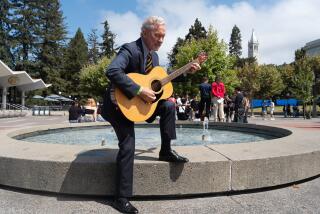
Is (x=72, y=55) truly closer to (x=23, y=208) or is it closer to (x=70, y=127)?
(x=70, y=127)

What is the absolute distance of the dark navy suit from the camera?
372 cm

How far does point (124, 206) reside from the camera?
3.66 metres

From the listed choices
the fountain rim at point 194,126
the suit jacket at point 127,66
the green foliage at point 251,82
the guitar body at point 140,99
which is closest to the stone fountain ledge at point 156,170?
the guitar body at point 140,99

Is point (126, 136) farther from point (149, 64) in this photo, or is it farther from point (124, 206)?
point (149, 64)

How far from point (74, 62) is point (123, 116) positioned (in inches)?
3073

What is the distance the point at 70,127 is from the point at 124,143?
661 cm

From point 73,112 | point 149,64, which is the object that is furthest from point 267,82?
point 149,64

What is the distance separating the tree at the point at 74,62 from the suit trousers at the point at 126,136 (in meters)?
70.3

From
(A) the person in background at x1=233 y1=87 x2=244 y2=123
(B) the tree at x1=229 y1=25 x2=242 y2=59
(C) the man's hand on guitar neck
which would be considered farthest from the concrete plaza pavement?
(B) the tree at x1=229 y1=25 x2=242 y2=59

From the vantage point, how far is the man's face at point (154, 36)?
13.0 feet

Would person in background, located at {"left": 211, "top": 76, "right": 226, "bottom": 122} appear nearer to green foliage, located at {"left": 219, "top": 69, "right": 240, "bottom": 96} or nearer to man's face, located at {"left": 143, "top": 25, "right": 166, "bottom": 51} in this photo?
man's face, located at {"left": 143, "top": 25, "right": 166, "bottom": 51}

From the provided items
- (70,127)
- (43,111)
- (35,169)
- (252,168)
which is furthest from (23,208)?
(43,111)

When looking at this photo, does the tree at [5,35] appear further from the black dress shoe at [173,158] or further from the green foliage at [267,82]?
the black dress shoe at [173,158]

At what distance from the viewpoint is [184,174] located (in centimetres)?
406
